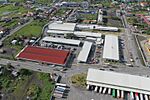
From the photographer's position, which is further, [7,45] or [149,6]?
[149,6]

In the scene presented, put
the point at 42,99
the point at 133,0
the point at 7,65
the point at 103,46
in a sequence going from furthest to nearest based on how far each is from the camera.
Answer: the point at 133,0
the point at 103,46
the point at 7,65
the point at 42,99

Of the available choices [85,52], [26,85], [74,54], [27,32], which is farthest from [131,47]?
[27,32]

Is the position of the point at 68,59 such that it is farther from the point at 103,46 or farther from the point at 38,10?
the point at 38,10

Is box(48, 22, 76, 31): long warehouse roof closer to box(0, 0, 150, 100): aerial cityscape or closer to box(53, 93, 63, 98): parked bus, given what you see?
box(0, 0, 150, 100): aerial cityscape

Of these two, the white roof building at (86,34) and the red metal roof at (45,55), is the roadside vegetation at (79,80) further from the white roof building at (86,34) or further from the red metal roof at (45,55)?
the white roof building at (86,34)

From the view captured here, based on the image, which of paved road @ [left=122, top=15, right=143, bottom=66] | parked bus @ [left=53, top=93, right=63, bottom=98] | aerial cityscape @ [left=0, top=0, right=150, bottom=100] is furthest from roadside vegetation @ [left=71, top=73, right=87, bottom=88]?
paved road @ [left=122, top=15, right=143, bottom=66]

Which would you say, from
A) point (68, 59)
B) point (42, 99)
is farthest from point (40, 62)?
point (42, 99)

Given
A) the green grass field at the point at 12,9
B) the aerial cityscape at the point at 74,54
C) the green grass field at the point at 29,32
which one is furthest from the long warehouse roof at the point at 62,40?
the green grass field at the point at 12,9
